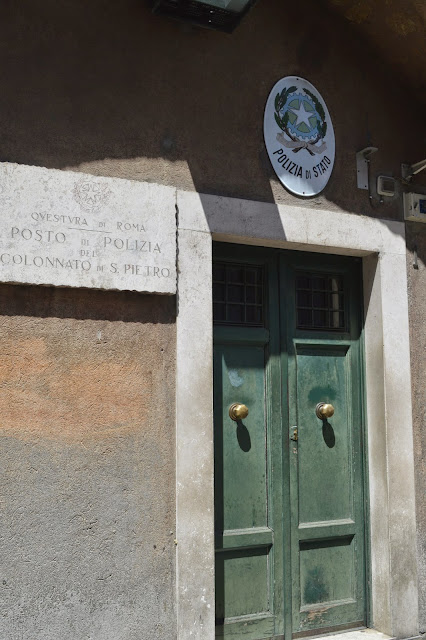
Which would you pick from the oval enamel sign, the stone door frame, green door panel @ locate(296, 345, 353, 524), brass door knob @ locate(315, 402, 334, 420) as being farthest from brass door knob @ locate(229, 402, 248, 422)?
the oval enamel sign

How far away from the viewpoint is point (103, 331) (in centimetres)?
411

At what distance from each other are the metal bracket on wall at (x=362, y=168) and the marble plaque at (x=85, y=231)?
4.86 feet

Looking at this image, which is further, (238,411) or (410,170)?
(410,170)

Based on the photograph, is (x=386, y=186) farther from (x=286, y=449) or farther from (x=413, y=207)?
(x=286, y=449)

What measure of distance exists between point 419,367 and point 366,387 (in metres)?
0.40

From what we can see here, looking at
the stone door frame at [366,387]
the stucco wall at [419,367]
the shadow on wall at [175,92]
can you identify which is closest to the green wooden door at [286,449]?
the stone door frame at [366,387]

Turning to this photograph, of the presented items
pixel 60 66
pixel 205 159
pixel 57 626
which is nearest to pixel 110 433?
pixel 57 626

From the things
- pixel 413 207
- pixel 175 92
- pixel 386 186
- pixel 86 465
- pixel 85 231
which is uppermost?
pixel 175 92

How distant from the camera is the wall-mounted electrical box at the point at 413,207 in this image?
521 centimetres

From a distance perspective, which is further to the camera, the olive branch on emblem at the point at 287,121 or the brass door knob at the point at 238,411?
the olive branch on emblem at the point at 287,121

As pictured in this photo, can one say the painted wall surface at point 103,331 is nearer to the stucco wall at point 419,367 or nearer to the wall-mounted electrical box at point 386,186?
the wall-mounted electrical box at point 386,186

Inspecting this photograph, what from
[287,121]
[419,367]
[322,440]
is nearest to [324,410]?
[322,440]

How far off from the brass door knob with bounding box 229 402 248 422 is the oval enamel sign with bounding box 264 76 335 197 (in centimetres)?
142

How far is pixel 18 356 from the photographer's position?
3.89 metres
